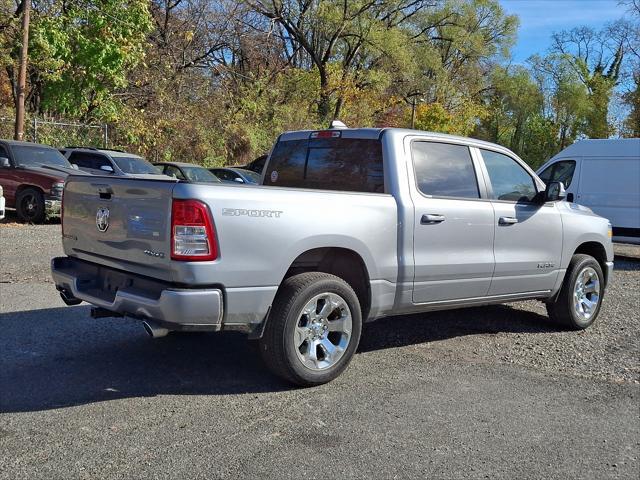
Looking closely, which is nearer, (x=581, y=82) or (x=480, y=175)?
(x=480, y=175)

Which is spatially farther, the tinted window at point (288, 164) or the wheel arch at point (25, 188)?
the wheel arch at point (25, 188)

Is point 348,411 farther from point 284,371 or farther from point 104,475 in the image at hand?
point 104,475

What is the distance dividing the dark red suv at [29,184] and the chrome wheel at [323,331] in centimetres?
1060

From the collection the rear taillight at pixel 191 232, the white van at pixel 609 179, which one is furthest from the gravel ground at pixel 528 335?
the white van at pixel 609 179

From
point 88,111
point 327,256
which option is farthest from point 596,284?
point 88,111

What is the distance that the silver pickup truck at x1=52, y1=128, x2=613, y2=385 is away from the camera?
406cm

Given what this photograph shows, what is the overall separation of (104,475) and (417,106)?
139ft

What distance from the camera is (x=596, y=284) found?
22.7 feet

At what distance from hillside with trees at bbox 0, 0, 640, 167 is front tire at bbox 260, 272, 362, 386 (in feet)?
63.5

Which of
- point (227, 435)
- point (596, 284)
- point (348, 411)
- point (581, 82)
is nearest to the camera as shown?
point (227, 435)

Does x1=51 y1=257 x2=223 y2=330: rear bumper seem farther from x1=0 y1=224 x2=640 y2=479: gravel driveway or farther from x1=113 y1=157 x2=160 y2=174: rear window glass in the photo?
x1=113 y1=157 x2=160 y2=174: rear window glass

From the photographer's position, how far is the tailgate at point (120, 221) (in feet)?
13.5

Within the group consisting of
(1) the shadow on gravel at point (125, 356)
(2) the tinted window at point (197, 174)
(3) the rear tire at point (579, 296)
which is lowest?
(1) the shadow on gravel at point (125, 356)

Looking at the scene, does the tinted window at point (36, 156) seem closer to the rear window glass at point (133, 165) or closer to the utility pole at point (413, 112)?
the rear window glass at point (133, 165)
